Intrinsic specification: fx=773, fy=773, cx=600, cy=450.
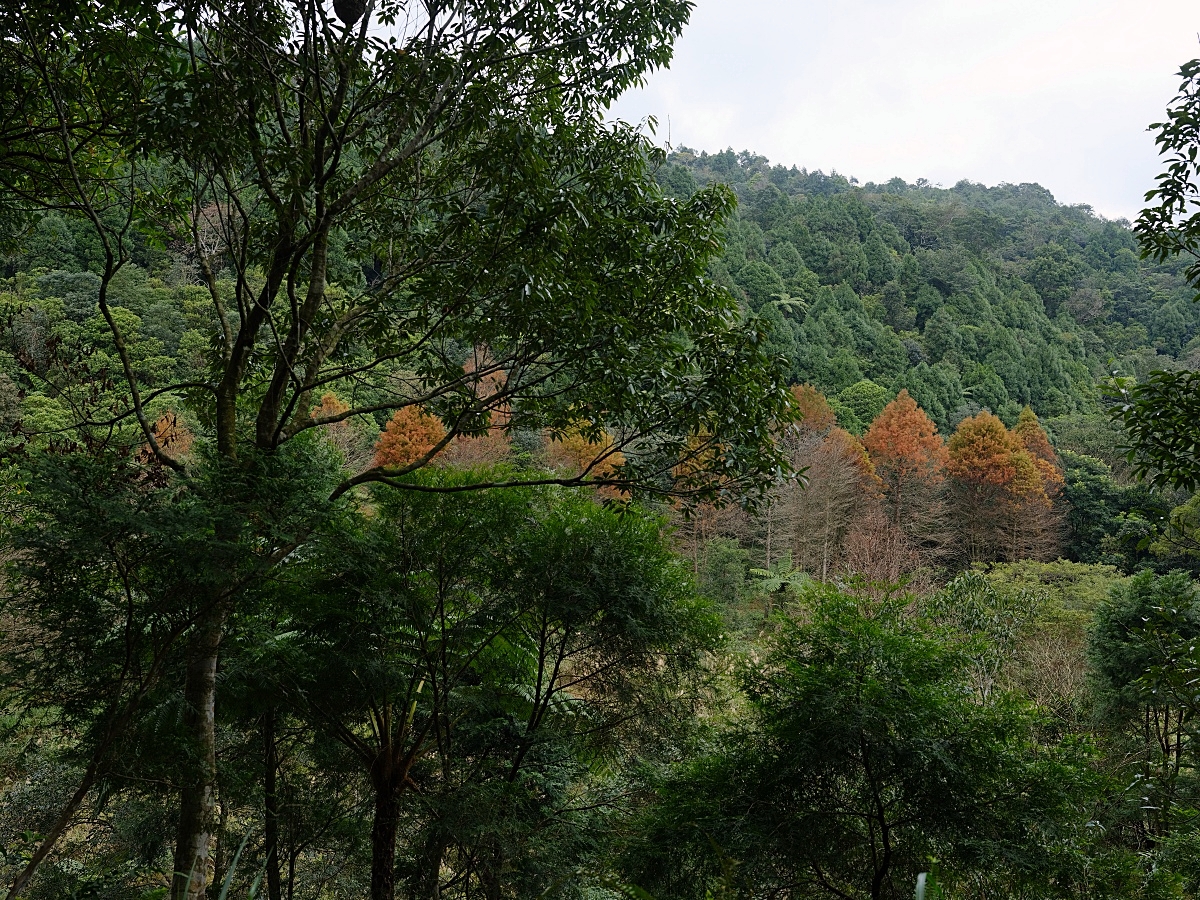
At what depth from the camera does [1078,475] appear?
86.4ft

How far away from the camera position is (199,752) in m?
3.73

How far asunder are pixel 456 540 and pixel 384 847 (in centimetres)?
231

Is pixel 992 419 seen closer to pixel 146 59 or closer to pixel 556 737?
pixel 556 737

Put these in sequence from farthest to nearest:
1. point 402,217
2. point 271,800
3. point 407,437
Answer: point 407,437, point 271,800, point 402,217

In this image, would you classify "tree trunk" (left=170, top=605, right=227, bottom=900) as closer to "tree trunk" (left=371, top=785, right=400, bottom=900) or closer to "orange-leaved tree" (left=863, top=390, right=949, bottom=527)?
"tree trunk" (left=371, top=785, right=400, bottom=900)

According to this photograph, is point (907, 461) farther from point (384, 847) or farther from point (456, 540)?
point (384, 847)

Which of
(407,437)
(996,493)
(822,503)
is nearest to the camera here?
(407,437)

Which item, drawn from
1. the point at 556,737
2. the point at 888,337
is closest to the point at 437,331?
the point at 556,737

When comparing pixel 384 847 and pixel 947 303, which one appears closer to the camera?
pixel 384 847

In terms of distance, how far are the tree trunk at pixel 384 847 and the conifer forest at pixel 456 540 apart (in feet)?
0.08

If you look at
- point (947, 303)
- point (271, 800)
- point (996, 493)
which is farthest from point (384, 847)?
point (947, 303)

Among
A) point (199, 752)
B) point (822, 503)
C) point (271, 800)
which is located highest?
point (822, 503)

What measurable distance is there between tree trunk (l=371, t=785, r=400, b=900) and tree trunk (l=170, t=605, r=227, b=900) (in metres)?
2.04

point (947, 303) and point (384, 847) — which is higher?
point (947, 303)
